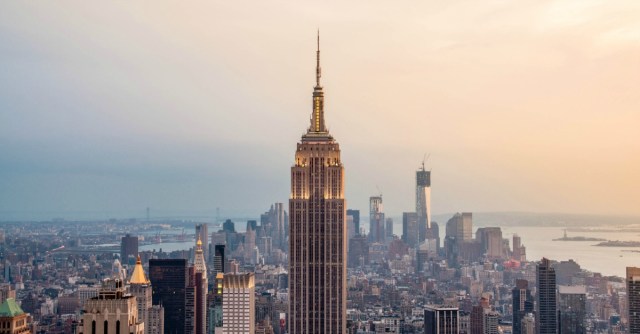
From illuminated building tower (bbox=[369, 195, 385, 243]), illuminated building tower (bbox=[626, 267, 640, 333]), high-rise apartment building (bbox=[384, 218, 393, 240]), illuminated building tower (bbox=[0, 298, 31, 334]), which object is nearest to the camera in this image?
illuminated building tower (bbox=[0, 298, 31, 334])

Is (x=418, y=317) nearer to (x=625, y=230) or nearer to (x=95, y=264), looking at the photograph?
(x=95, y=264)

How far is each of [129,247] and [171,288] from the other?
179 centimetres

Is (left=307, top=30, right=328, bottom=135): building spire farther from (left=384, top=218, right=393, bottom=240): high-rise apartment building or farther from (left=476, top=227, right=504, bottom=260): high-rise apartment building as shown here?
(left=384, top=218, right=393, bottom=240): high-rise apartment building

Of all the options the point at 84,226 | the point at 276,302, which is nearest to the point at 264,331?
the point at 276,302

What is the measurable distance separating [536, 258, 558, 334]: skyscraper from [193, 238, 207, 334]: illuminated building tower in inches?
385

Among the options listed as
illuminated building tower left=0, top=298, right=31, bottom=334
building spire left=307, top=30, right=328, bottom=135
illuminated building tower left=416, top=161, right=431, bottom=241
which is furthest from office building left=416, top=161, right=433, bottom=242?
illuminated building tower left=0, top=298, right=31, bottom=334

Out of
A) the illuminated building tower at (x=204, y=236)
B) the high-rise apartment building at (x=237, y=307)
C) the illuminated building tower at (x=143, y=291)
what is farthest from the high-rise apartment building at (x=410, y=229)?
the illuminated building tower at (x=143, y=291)

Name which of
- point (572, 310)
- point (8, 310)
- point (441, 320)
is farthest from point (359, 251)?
point (8, 310)

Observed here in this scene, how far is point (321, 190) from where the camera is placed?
1059 inches

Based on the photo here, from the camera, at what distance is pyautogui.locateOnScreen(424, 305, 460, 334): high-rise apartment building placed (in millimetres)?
34594

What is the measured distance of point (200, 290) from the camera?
35.0 meters

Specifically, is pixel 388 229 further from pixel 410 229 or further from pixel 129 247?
pixel 129 247

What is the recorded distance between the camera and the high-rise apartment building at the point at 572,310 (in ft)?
105

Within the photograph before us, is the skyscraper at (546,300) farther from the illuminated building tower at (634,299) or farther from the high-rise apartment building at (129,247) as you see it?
the high-rise apartment building at (129,247)
